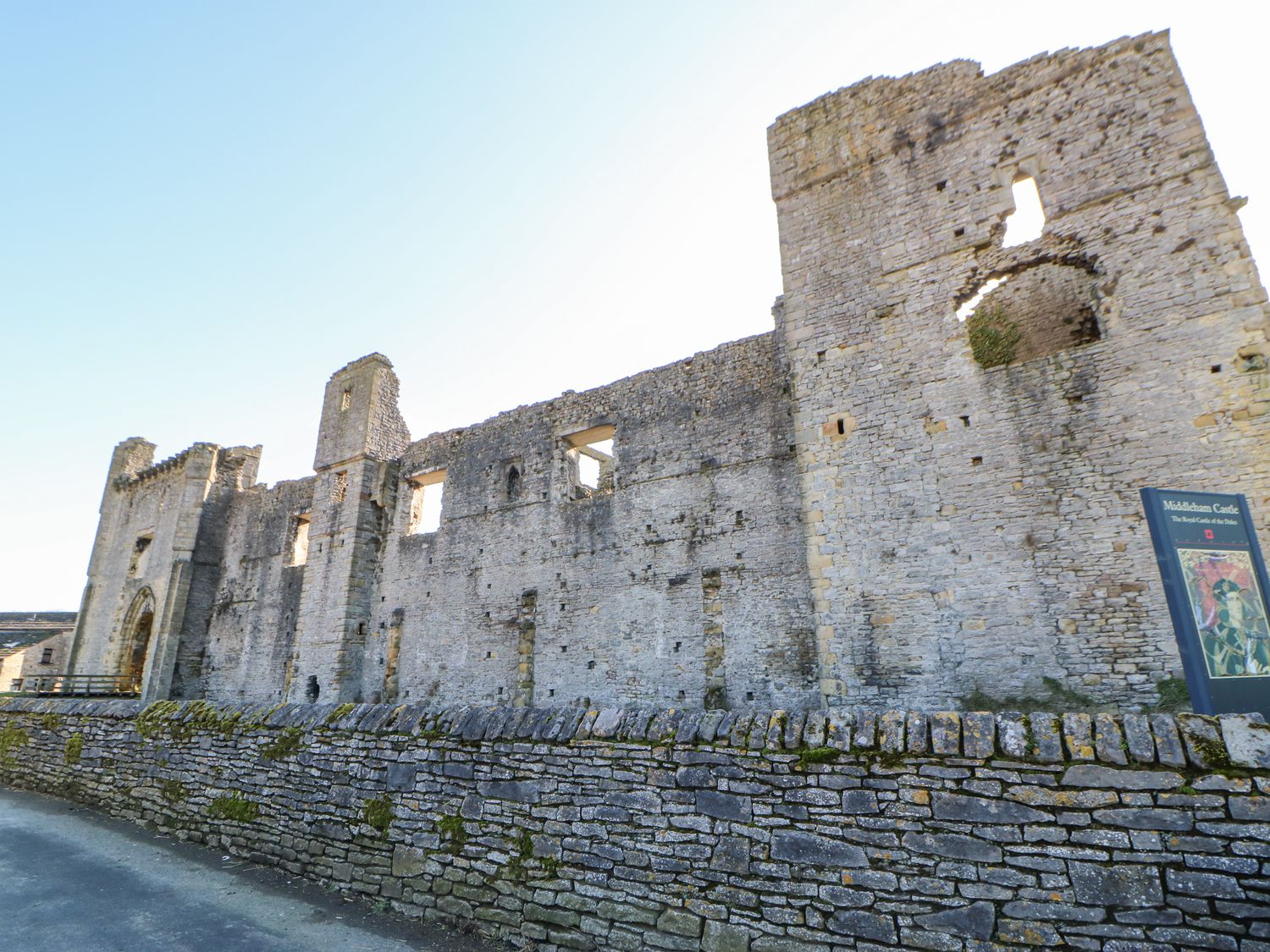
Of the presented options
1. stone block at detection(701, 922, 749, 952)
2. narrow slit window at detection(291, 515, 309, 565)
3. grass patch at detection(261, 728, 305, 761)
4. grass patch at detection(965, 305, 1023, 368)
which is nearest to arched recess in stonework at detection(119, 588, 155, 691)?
narrow slit window at detection(291, 515, 309, 565)

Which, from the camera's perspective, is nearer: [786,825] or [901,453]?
[786,825]

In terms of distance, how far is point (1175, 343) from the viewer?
7.61 meters

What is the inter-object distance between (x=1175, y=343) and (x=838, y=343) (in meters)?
3.95

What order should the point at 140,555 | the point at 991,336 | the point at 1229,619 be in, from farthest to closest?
the point at 140,555
the point at 991,336
the point at 1229,619

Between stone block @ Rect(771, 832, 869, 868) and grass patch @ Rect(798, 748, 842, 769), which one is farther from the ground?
grass patch @ Rect(798, 748, 842, 769)

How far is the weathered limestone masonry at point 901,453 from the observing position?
7.52 metres

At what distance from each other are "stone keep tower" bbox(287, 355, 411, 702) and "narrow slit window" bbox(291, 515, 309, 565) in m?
2.00

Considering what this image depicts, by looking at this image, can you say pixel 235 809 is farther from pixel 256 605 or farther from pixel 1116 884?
pixel 256 605

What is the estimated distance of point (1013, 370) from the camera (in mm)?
8438

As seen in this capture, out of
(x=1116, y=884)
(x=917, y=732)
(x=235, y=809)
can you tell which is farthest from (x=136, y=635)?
(x=1116, y=884)

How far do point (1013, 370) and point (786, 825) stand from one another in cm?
682

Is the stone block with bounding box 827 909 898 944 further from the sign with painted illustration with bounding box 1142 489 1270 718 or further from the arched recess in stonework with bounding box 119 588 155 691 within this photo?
the arched recess in stonework with bounding box 119 588 155 691

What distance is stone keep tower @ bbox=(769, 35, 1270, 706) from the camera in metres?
7.36

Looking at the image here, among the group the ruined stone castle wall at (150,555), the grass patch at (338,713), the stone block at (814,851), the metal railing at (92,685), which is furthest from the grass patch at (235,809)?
the metal railing at (92,685)
